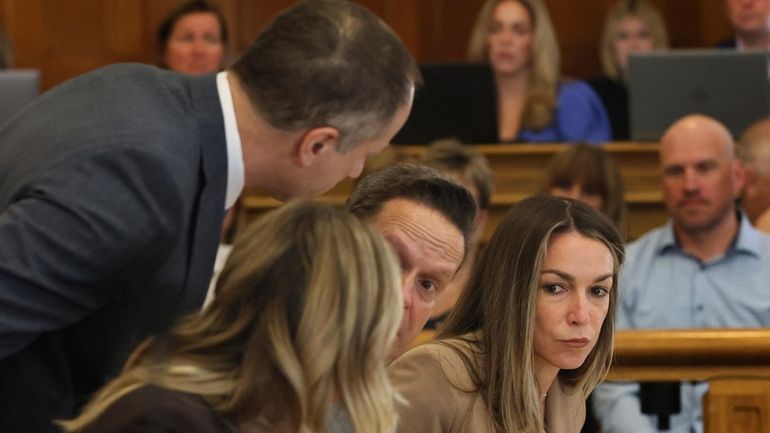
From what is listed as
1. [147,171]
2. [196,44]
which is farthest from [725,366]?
[196,44]

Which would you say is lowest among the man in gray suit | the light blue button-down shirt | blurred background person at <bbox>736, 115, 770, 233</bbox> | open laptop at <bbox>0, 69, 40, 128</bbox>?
the light blue button-down shirt

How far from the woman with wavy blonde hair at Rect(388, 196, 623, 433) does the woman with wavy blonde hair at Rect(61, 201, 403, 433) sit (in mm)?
521

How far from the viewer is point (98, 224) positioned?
5.07 ft

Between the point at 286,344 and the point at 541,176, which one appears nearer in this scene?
the point at 286,344

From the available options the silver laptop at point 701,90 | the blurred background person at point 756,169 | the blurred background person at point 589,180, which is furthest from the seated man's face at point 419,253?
the silver laptop at point 701,90

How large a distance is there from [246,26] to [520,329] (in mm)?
→ 5080

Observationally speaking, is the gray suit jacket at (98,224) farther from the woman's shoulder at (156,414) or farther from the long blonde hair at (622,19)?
the long blonde hair at (622,19)

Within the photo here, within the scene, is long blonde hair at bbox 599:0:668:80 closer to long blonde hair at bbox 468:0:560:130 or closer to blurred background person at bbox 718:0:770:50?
blurred background person at bbox 718:0:770:50

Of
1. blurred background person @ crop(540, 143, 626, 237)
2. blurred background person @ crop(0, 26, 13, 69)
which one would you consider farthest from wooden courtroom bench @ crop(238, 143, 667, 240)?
blurred background person @ crop(0, 26, 13, 69)

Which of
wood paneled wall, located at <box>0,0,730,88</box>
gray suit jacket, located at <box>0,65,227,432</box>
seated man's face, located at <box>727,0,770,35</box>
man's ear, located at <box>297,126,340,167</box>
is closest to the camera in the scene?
gray suit jacket, located at <box>0,65,227,432</box>

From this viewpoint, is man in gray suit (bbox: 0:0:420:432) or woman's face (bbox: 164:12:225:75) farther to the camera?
woman's face (bbox: 164:12:225:75)

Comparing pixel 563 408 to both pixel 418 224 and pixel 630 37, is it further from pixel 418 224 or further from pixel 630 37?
pixel 630 37

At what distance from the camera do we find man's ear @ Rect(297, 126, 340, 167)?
1.65m

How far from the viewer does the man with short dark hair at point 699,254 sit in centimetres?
382
